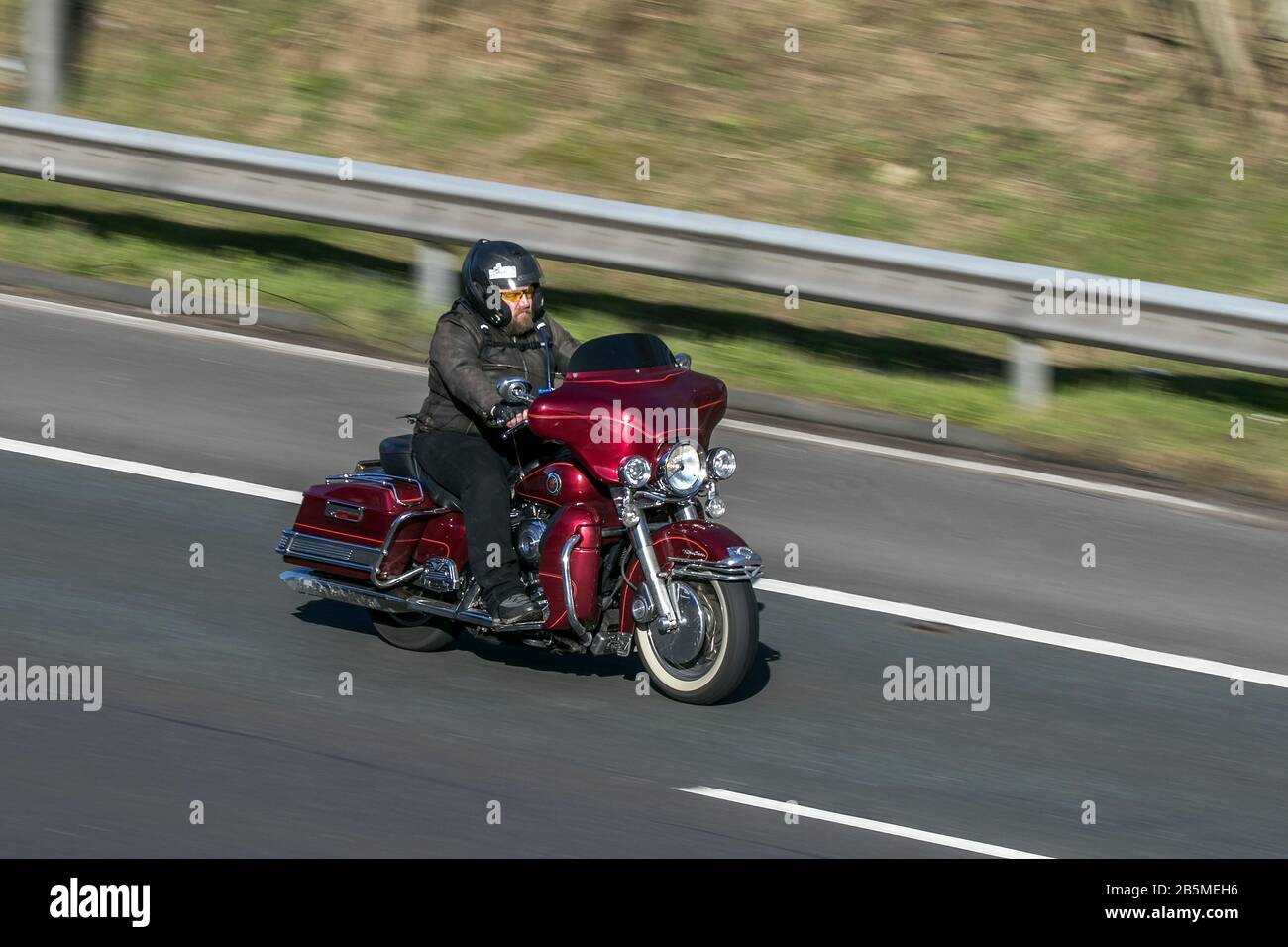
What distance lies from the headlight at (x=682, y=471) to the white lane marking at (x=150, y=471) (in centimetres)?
308

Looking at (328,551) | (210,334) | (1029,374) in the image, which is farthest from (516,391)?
(210,334)

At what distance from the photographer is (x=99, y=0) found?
59.5 feet

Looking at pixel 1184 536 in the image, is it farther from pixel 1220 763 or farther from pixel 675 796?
pixel 675 796

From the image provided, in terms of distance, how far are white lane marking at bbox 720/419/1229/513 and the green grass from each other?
0.42 m

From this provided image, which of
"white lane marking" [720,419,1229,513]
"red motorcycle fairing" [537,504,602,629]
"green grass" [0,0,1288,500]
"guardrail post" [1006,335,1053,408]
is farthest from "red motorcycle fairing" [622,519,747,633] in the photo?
"guardrail post" [1006,335,1053,408]

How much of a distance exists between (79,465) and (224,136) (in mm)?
7130

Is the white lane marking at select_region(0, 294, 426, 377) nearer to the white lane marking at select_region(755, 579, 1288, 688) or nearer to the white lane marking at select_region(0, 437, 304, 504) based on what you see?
the white lane marking at select_region(0, 437, 304, 504)

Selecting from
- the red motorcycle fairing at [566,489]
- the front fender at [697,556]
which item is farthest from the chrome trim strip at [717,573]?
the red motorcycle fairing at [566,489]

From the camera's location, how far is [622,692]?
7.60 metres

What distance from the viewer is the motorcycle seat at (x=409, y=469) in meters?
7.84

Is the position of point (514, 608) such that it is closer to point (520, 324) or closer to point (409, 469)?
point (409, 469)

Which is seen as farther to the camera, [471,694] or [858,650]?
[858,650]

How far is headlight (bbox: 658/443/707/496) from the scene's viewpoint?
7.23 meters

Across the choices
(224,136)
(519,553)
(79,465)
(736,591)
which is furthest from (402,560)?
(224,136)
